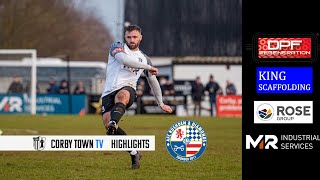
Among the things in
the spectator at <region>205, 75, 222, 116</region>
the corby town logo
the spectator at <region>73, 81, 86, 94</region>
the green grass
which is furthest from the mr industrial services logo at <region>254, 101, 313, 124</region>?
the spectator at <region>73, 81, 86, 94</region>

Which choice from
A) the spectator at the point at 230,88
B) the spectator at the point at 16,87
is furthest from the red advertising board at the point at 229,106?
the spectator at the point at 16,87

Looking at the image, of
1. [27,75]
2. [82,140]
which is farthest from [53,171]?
[27,75]

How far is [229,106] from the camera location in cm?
3241

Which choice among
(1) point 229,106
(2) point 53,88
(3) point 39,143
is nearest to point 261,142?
(3) point 39,143

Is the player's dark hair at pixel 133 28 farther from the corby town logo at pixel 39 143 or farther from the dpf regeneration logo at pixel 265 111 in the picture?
the dpf regeneration logo at pixel 265 111

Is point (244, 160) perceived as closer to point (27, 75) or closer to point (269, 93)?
point (269, 93)

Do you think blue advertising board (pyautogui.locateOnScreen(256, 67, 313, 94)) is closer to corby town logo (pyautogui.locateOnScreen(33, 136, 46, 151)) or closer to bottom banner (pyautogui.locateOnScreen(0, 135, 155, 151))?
bottom banner (pyautogui.locateOnScreen(0, 135, 155, 151))

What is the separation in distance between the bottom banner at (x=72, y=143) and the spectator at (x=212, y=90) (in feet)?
41.8

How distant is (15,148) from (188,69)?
14.0 metres

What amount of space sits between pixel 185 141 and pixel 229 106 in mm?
18207

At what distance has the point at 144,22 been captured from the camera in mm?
15633

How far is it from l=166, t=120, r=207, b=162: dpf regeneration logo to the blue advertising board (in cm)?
179

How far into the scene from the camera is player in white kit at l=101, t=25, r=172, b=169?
46.0 feet

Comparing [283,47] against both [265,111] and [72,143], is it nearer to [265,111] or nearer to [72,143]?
[265,111]
